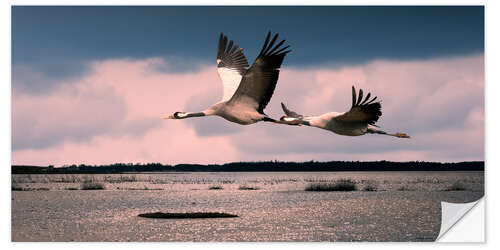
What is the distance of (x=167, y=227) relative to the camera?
1066cm

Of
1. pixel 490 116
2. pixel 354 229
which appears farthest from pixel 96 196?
pixel 490 116

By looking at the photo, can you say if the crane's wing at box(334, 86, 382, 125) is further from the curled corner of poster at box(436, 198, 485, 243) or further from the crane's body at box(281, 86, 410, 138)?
the curled corner of poster at box(436, 198, 485, 243)

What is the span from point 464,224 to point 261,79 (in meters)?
3.42

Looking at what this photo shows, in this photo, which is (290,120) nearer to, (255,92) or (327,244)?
(255,92)

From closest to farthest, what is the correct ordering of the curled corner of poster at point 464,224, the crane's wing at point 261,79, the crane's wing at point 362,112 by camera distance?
the crane's wing at point 362,112 < the crane's wing at point 261,79 < the curled corner of poster at point 464,224

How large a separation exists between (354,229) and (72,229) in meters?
5.93

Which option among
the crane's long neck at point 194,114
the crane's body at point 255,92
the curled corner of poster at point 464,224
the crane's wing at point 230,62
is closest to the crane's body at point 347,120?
the crane's body at point 255,92

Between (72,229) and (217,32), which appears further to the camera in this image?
(72,229)

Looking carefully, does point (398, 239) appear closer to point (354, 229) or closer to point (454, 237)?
point (354, 229)

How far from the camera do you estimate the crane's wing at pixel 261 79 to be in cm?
552

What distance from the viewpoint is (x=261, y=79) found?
561 cm

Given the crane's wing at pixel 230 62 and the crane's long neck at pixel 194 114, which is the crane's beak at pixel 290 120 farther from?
the crane's wing at pixel 230 62

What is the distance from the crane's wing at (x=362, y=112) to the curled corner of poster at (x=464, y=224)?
2.57m

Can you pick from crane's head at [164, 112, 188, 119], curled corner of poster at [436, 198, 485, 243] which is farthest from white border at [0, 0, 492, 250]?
crane's head at [164, 112, 188, 119]
